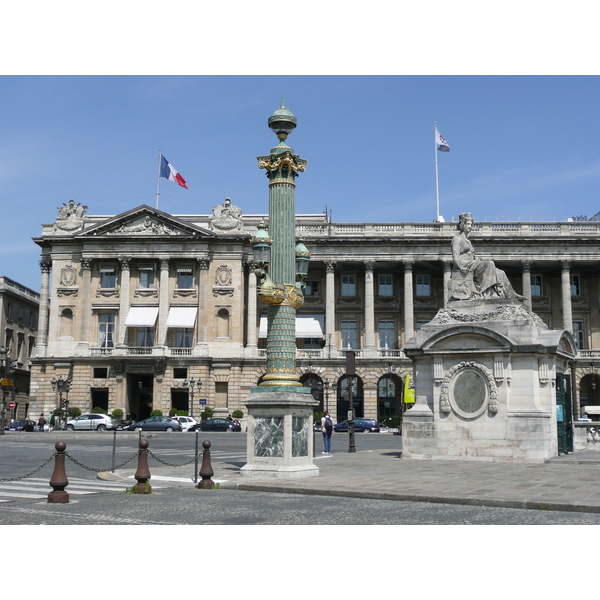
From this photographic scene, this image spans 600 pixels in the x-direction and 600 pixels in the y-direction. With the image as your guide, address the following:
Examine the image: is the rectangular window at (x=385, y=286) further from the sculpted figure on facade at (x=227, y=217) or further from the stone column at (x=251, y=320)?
the sculpted figure on facade at (x=227, y=217)

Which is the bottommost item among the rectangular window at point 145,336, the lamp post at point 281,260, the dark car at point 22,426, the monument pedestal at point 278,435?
the dark car at point 22,426

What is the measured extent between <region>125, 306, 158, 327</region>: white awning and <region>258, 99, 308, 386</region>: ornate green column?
52016 millimetres

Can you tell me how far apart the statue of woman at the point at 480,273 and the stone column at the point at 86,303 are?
175 feet

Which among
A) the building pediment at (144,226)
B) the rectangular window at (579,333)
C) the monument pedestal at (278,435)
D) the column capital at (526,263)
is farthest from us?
the rectangular window at (579,333)

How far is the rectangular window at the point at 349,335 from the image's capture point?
240ft

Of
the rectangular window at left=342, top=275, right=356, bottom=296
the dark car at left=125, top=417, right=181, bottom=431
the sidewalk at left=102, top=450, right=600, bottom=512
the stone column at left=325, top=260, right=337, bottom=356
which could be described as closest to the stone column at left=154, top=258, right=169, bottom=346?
the dark car at left=125, top=417, right=181, bottom=431

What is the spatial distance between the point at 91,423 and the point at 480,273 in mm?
45004

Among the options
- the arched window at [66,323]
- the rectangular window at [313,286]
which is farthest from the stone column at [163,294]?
the rectangular window at [313,286]

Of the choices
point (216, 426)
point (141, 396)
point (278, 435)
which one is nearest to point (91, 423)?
point (216, 426)

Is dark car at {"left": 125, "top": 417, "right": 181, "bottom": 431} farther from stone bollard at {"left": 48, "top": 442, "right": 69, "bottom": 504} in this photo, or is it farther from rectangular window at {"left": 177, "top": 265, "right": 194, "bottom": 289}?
stone bollard at {"left": 48, "top": 442, "right": 69, "bottom": 504}

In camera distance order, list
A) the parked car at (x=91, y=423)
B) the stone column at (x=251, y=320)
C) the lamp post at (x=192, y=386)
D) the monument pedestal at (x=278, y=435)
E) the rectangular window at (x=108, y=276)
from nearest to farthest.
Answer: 1. the monument pedestal at (x=278, y=435)
2. the parked car at (x=91, y=423)
3. the lamp post at (x=192, y=386)
4. the stone column at (x=251, y=320)
5. the rectangular window at (x=108, y=276)

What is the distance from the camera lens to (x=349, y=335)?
7344 centimetres

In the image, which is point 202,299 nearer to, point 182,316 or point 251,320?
point 182,316

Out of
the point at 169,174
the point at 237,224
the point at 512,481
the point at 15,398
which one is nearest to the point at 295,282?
the point at 512,481
